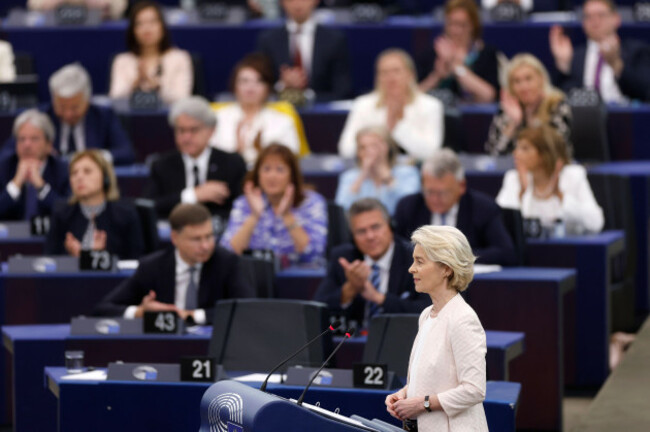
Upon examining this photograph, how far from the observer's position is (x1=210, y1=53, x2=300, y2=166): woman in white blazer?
7.64 m

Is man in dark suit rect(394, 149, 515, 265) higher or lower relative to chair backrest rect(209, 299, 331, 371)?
higher

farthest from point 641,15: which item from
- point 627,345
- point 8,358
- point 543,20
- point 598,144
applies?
point 8,358

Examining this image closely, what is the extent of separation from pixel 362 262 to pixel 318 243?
3.42 feet

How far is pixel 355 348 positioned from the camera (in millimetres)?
5305

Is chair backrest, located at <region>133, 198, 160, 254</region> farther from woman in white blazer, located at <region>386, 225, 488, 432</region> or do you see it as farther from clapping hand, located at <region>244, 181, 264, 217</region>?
woman in white blazer, located at <region>386, 225, 488, 432</region>

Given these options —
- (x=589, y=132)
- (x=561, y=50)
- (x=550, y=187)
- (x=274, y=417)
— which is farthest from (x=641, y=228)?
(x=274, y=417)

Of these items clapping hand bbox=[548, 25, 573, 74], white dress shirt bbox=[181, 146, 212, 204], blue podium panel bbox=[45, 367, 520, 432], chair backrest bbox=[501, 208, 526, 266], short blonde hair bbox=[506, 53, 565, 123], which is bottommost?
blue podium panel bbox=[45, 367, 520, 432]

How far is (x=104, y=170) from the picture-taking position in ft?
21.4

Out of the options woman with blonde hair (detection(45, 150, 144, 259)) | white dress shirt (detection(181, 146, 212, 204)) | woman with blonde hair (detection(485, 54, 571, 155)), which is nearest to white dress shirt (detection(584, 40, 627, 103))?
woman with blonde hair (detection(485, 54, 571, 155))

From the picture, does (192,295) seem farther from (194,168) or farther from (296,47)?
(296,47)

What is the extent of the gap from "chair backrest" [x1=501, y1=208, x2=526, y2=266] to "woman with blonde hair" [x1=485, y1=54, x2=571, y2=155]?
44.7 inches

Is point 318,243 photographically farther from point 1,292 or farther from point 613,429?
point 613,429

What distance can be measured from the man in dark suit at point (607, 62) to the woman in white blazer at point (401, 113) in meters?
1.08

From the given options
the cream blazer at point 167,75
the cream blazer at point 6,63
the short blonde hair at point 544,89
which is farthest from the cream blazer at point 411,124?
the cream blazer at point 6,63
